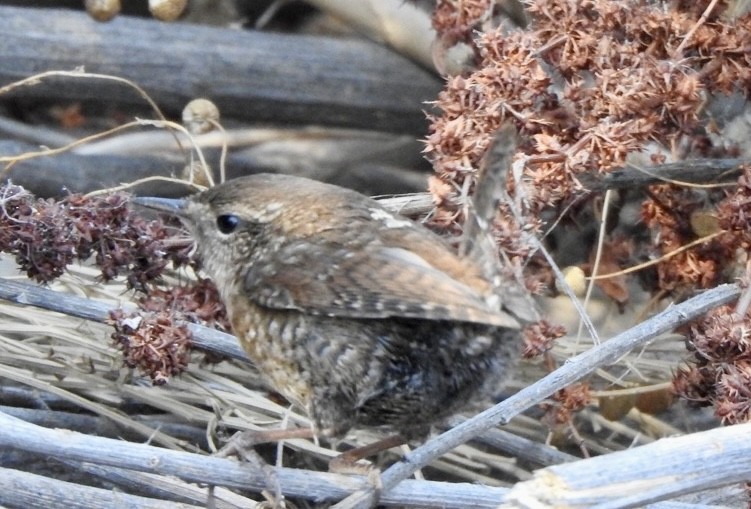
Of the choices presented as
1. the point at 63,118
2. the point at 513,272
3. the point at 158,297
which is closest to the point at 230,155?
the point at 63,118

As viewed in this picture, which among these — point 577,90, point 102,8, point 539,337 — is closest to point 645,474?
point 539,337

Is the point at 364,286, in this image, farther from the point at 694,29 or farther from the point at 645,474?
the point at 694,29

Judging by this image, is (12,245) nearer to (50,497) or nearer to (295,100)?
(50,497)

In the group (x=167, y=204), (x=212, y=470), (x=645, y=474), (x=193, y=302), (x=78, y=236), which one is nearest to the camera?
(x=645, y=474)

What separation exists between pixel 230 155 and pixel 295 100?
32 centimetres

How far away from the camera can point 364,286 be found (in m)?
2.51

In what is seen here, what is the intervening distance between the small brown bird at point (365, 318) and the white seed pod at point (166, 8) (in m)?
1.69

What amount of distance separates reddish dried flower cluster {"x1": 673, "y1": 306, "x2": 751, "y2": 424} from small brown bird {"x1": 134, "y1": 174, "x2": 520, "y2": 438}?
20.1 inches

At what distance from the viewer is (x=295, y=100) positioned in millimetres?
4406

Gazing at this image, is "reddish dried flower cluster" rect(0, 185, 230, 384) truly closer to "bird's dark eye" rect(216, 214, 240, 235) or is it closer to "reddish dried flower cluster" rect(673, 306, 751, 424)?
"bird's dark eye" rect(216, 214, 240, 235)

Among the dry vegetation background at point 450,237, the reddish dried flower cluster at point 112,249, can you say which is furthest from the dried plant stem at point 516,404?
the reddish dried flower cluster at point 112,249

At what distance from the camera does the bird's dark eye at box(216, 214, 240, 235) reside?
2.90 metres

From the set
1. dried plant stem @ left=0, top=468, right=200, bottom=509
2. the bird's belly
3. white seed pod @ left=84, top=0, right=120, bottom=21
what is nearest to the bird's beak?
the bird's belly

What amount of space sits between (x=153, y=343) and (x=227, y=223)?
0.32 metres
